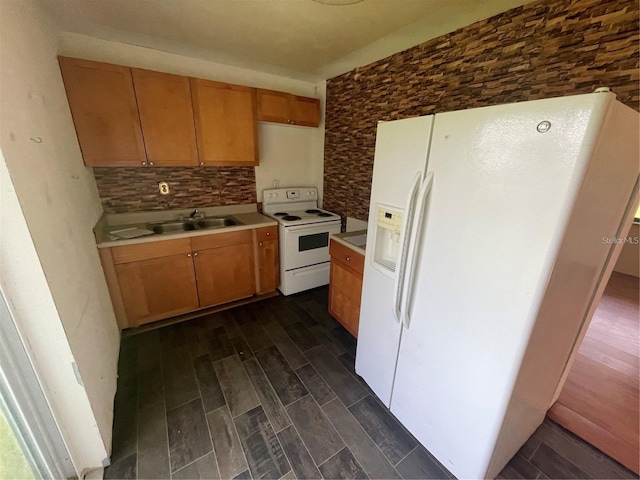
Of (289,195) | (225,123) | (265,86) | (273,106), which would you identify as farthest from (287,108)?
(289,195)

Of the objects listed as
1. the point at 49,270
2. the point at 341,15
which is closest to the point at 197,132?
the point at 341,15

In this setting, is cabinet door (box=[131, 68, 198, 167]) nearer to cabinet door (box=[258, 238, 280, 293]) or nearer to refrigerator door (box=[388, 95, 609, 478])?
cabinet door (box=[258, 238, 280, 293])

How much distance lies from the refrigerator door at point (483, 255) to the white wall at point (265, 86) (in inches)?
90.1

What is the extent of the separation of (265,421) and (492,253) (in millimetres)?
1559

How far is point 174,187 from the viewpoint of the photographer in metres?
2.58

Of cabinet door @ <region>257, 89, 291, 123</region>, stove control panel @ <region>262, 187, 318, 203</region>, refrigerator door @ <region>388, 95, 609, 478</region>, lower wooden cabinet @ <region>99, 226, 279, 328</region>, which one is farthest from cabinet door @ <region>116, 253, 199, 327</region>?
refrigerator door @ <region>388, 95, 609, 478</region>

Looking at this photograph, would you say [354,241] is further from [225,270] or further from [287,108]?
[287,108]

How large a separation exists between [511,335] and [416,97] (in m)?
1.85

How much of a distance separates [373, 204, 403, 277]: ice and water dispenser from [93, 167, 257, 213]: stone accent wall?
1965mm

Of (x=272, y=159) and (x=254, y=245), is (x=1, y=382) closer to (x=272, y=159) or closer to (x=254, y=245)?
(x=254, y=245)

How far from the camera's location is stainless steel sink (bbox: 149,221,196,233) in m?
2.52

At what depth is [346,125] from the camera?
281cm

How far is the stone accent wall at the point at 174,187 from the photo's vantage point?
2322 mm

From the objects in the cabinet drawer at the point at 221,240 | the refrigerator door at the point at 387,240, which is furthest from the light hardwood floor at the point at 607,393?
the cabinet drawer at the point at 221,240
